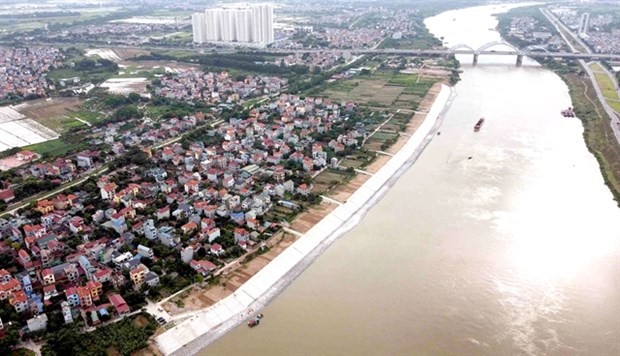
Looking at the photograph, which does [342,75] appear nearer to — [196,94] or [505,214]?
[196,94]

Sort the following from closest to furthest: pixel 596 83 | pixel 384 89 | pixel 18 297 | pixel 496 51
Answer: pixel 18 297 → pixel 384 89 → pixel 596 83 → pixel 496 51

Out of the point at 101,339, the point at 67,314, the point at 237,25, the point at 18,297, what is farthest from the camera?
the point at 237,25

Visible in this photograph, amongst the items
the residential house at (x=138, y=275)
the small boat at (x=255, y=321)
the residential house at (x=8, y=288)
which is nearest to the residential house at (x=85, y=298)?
the residential house at (x=138, y=275)

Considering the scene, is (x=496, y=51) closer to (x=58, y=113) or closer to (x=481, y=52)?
(x=481, y=52)

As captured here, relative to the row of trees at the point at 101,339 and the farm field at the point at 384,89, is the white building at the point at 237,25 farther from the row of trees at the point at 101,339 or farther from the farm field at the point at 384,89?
the row of trees at the point at 101,339

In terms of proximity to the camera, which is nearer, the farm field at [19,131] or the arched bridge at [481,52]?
the farm field at [19,131]

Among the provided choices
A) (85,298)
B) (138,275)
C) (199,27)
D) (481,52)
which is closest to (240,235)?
(138,275)
